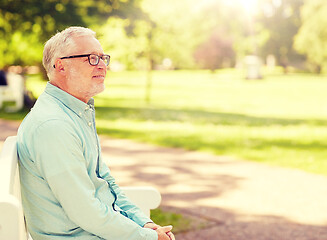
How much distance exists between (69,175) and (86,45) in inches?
24.7

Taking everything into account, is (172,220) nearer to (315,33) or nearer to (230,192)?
(230,192)

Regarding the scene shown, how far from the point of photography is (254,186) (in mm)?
6957

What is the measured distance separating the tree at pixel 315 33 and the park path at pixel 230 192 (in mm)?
50881

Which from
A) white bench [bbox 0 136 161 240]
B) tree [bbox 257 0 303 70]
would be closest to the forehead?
white bench [bbox 0 136 161 240]

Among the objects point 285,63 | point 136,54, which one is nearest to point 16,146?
point 136,54

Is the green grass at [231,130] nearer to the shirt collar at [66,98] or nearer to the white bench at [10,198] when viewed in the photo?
the shirt collar at [66,98]

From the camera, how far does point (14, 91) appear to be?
59.3 ft

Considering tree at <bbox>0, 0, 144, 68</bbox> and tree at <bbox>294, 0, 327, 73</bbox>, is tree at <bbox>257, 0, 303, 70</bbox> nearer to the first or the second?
tree at <bbox>294, 0, 327, 73</bbox>

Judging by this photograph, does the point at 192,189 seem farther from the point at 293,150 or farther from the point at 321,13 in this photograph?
the point at 321,13

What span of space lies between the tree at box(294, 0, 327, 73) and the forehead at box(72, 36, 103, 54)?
5662 cm

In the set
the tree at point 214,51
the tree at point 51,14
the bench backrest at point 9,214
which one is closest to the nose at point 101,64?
the bench backrest at point 9,214

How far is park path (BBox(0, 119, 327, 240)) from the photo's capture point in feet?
16.9

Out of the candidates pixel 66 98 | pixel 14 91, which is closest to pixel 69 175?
pixel 66 98

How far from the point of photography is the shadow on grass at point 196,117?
1548 centimetres
